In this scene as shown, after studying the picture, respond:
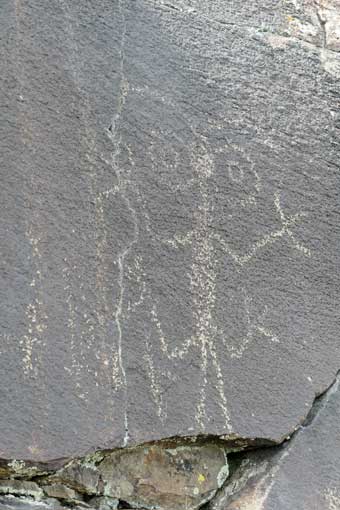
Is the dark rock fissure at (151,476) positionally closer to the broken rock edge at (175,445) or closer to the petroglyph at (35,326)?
the broken rock edge at (175,445)

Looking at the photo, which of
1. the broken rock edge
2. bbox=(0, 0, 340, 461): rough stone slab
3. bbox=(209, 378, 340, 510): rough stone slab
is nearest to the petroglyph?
bbox=(0, 0, 340, 461): rough stone slab

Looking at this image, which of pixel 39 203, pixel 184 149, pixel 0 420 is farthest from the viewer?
pixel 184 149

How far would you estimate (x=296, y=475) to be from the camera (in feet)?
5.75

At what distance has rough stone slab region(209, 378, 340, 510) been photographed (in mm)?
1730

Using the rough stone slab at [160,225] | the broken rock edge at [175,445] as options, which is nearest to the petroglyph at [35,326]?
the rough stone slab at [160,225]

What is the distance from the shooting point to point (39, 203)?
170cm

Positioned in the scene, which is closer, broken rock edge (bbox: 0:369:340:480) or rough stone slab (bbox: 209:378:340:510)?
broken rock edge (bbox: 0:369:340:480)

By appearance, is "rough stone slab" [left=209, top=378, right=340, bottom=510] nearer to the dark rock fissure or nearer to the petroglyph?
the dark rock fissure

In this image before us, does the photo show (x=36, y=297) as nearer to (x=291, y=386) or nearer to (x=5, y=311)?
(x=5, y=311)

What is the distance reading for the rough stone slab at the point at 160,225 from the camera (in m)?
1.63

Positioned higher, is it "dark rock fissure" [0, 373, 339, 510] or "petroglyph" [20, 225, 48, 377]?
"petroglyph" [20, 225, 48, 377]

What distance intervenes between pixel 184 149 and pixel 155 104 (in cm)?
13

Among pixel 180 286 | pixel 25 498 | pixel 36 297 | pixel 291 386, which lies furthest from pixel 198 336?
pixel 25 498

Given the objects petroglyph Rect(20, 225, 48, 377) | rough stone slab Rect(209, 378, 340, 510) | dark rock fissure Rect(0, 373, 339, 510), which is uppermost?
petroglyph Rect(20, 225, 48, 377)
